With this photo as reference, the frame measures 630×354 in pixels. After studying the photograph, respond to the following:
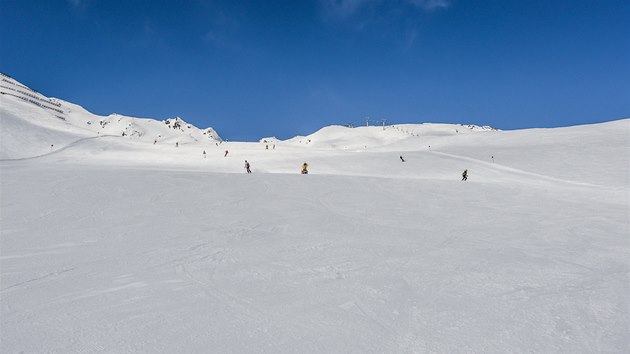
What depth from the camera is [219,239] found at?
9.53 m

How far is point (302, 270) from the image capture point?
23.6ft

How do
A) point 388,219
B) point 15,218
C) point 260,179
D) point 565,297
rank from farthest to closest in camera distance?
point 260,179
point 388,219
point 15,218
point 565,297

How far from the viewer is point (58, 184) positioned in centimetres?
1802

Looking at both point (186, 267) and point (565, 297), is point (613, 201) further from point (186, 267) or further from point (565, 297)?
point (186, 267)

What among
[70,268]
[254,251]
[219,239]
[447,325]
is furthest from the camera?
[219,239]

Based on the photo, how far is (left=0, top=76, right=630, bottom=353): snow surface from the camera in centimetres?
471

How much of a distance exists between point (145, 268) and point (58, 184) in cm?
1420

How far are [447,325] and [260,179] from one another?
18.3 m

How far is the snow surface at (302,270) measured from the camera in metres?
4.71

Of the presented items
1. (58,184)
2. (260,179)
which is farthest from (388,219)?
(58,184)

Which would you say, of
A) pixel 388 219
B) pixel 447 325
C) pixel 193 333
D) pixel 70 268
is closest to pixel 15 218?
pixel 70 268

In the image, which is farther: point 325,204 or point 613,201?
point 613,201

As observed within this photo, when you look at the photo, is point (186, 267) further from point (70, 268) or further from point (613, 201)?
point (613, 201)

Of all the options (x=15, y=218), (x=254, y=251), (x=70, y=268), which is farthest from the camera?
(x=15, y=218)
